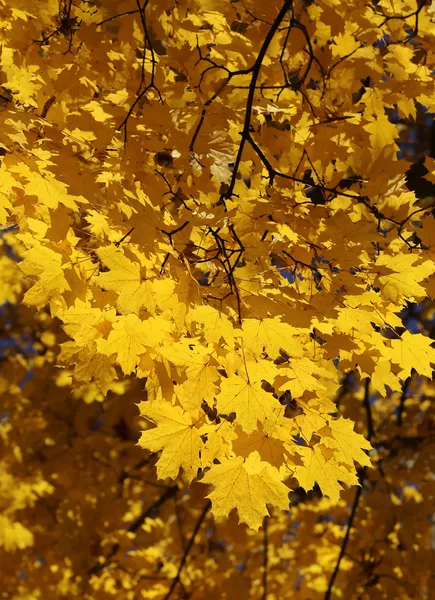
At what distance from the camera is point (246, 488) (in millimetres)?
1750

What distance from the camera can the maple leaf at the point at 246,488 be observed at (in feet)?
5.65

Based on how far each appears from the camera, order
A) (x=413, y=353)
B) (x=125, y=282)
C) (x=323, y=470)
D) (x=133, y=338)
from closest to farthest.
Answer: (x=125, y=282), (x=133, y=338), (x=323, y=470), (x=413, y=353)

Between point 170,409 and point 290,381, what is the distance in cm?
40

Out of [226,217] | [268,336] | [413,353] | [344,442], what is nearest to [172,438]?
[268,336]

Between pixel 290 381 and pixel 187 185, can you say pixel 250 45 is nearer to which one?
pixel 187 185

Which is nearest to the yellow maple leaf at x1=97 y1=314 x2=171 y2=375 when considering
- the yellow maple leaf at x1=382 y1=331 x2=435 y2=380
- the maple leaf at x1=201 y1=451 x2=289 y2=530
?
the maple leaf at x1=201 y1=451 x2=289 y2=530

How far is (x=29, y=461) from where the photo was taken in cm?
492

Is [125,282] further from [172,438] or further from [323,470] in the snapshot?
[323,470]

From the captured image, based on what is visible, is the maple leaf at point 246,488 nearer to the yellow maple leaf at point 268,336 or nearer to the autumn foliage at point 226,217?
the autumn foliage at point 226,217

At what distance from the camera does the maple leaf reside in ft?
5.65

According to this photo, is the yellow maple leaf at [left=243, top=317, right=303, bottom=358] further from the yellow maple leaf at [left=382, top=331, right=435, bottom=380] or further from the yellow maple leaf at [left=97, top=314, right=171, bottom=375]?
the yellow maple leaf at [left=382, top=331, right=435, bottom=380]

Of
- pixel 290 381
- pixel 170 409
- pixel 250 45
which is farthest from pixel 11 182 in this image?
pixel 250 45

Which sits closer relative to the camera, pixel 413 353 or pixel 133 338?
pixel 133 338

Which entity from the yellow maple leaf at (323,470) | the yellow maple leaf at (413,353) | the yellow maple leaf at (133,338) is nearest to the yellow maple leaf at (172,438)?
→ the yellow maple leaf at (133,338)
